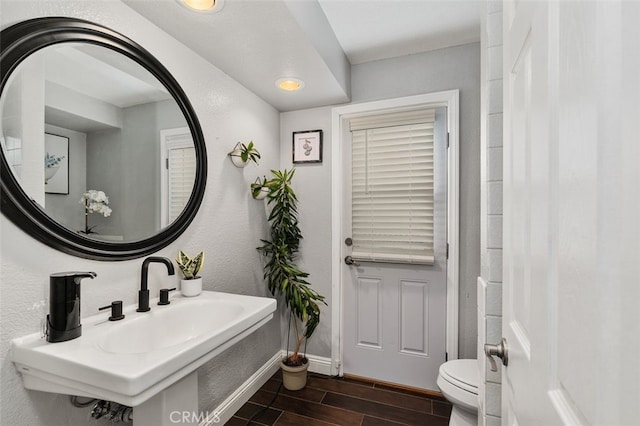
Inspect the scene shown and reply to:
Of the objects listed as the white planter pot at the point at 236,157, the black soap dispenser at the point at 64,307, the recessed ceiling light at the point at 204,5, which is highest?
the recessed ceiling light at the point at 204,5

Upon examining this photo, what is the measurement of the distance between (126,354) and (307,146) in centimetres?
196

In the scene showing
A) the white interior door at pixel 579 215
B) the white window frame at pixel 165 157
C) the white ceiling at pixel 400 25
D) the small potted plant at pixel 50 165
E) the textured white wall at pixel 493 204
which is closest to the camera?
the white interior door at pixel 579 215

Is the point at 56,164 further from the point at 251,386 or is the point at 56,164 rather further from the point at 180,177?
the point at 251,386

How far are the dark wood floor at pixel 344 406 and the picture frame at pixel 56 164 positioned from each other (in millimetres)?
1636

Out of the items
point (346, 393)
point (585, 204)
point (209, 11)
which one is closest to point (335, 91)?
point (209, 11)

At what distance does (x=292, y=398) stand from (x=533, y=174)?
2.14 metres

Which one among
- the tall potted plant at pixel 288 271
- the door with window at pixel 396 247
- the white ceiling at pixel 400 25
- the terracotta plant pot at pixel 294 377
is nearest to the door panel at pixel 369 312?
the door with window at pixel 396 247

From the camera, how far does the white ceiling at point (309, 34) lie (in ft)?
4.46

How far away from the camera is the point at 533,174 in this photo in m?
0.57

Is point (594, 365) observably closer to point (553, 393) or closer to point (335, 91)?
point (553, 393)

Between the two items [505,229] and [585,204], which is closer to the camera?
[585,204]

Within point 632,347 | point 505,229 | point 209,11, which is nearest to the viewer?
point 632,347

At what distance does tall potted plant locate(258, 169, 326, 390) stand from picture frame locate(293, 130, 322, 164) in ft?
0.89

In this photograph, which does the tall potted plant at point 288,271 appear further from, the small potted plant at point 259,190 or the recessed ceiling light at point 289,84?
the recessed ceiling light at point 289,84
